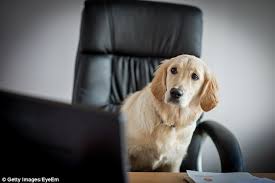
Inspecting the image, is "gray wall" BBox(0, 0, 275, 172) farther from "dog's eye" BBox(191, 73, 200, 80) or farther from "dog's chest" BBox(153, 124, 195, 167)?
"dog's eye" BBox(191, 73, 200, 80)

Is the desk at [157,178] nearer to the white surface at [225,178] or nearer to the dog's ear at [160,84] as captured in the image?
the white surface at [225,178]

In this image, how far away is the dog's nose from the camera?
109 cm

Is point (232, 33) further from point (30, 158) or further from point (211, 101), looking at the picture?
point (30, 158)

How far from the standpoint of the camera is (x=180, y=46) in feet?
4.77

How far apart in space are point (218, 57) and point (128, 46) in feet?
1.89

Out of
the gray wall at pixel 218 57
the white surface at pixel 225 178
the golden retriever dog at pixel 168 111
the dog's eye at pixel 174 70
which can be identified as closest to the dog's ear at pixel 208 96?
the golden retriever dog at pixel 168 111

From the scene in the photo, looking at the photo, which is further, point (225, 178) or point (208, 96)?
point (208, 96)

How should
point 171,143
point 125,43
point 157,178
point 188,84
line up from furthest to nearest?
1. point 125,43
2. point 171,143
3. point 188,84
4. point 157,178

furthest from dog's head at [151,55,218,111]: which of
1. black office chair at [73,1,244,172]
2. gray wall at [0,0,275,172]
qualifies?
gray wall at [0,0,275,172]

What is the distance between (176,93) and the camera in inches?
43.1

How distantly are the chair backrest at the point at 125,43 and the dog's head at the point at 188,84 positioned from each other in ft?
1.01

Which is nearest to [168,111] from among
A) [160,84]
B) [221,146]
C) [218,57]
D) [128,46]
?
[160,84]

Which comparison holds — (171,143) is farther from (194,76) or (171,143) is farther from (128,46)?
(128,46)

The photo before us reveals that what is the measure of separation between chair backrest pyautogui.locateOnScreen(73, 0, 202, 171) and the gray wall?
368 mm
